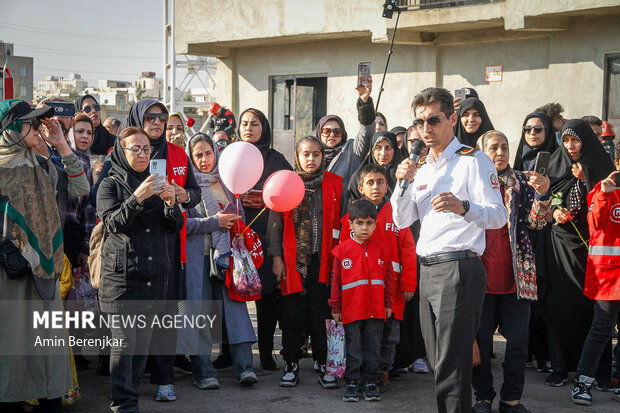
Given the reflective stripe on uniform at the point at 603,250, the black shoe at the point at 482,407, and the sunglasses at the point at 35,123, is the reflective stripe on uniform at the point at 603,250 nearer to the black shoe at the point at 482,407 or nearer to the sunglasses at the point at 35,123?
the black shoe at the point at 482,407

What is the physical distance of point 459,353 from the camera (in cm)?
443

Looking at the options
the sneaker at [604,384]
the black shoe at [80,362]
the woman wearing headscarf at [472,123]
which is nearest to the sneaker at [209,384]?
the black shoe at [80,362]

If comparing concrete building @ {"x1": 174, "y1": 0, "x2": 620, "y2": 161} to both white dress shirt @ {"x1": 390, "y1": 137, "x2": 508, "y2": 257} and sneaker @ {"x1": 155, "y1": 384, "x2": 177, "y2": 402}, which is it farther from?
sneaker @ {"x1": 155, "y1": 384, "x2": 177, "y2": 402}

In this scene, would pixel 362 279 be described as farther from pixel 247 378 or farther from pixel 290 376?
pixel 247 378

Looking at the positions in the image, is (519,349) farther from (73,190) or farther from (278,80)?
(278,80)

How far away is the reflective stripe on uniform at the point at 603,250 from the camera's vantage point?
5.93 meters

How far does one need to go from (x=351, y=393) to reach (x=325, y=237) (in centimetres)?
136

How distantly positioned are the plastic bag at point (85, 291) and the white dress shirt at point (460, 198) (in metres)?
3.11

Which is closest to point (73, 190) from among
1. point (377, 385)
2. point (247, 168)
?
point (247, 168)

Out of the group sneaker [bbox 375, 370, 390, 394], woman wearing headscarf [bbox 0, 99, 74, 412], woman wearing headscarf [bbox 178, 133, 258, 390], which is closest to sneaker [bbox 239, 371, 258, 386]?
woman wearing headscarf [bbox 178, 133, 258, 390]

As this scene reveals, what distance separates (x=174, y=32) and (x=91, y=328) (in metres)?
12.9

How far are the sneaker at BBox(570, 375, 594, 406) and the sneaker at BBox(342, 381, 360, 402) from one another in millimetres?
1743

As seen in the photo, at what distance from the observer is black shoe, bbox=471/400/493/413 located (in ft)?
18.1

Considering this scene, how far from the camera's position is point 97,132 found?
851 cm
